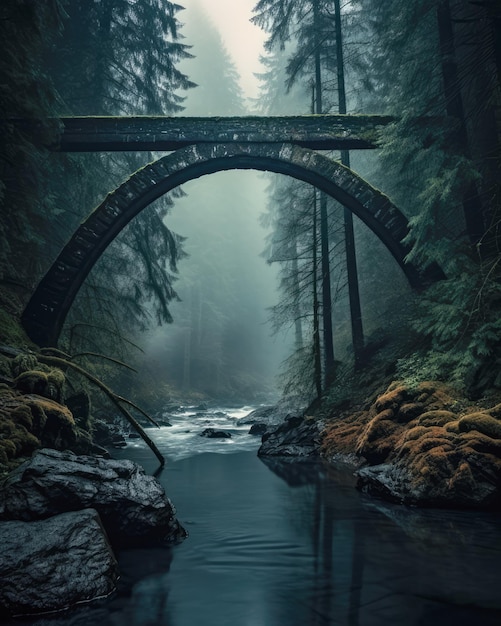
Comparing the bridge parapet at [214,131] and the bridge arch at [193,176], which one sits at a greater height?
the bridge parapet at [214,131]

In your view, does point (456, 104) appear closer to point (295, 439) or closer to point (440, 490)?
point (440, 490)

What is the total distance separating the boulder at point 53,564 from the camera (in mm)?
3500

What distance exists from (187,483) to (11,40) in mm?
8887

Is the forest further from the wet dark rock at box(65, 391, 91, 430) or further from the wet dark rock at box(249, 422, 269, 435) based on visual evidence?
the wet dark rock at box(249, 422, 269, 435)

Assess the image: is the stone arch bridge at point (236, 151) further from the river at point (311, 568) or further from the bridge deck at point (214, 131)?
the river at point (311, 568)

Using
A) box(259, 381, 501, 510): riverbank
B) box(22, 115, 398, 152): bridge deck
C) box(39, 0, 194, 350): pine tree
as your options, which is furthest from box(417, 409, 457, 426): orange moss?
box(39, 0, 194, 350): pine tree

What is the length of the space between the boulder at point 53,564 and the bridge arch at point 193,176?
655cm

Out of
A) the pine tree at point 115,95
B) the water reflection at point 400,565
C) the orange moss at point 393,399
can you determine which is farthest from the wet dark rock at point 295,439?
the pine tree at point 115,95

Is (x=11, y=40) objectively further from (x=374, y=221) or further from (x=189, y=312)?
(x=189, y=312)

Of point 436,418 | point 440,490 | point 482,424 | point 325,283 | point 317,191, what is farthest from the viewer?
point 317,191

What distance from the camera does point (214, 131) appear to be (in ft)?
36.8

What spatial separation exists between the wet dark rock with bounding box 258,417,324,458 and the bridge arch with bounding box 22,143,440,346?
4.89 metres

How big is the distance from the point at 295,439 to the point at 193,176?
766 centimetres

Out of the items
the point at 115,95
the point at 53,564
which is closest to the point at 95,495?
the point at 53,564
